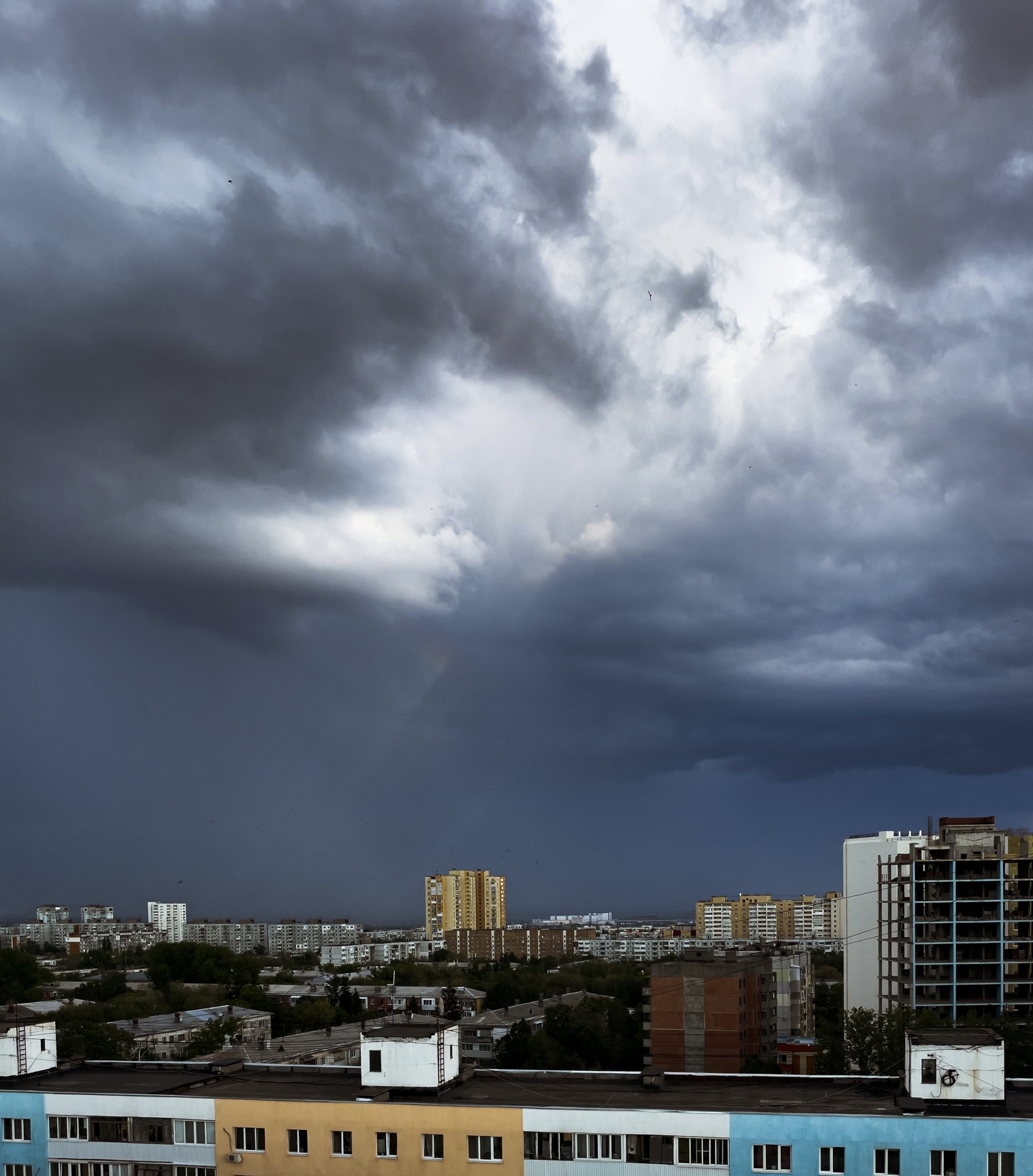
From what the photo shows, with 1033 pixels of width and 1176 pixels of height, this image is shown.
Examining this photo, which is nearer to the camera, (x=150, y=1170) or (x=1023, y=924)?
(x=150, y=1170)

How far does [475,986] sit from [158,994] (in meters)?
28.5

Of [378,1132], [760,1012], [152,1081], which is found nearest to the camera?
[378,1132]

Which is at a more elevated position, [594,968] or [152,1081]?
[152,1081]

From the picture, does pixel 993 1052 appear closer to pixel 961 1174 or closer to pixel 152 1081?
pixel 961 1174

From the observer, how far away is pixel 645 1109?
2270 cm

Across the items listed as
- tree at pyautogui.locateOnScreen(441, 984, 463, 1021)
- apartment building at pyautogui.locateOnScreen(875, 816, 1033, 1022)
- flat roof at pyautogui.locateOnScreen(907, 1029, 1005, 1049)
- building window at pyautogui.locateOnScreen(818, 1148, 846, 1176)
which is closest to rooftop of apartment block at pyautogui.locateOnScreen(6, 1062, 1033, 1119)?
building window at pyautogui.locateOnScreen(818, 1148, 846, 1176)

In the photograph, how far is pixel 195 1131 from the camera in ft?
80.8

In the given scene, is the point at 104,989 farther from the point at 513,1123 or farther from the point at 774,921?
the point at 774,921

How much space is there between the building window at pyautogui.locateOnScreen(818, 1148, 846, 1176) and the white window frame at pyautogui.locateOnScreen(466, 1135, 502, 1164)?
615 centimetres

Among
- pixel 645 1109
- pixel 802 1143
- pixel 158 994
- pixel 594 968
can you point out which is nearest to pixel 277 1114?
pixel 645 1109

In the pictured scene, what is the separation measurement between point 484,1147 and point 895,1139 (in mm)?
7908

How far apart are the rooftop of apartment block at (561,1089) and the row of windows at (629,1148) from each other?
0.59 meters

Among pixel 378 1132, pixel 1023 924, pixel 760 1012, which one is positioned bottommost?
pixel 760 1012

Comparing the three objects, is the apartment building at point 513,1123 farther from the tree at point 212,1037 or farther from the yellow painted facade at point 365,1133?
the tree at point 212,1037
